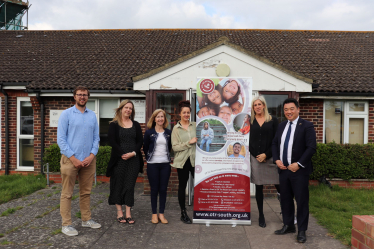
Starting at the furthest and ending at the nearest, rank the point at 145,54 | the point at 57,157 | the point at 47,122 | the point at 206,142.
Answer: the point at 145,54 → the point at 47,122 → the point at 57,157 → the point at 206,142

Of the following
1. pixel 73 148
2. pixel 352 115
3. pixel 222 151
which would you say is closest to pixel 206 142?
pixel 222 151

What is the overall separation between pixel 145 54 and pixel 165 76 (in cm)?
467

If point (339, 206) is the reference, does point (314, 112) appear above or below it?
above

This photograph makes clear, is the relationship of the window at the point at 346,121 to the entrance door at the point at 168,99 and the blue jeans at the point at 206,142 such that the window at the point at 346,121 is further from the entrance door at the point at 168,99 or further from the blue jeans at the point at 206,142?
the blue jeans at the point at 206,142

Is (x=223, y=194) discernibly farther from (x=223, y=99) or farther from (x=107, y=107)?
(x=107, y=107)

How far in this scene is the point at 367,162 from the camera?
7.66 m

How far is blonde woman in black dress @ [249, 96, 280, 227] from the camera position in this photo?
4.68 metres

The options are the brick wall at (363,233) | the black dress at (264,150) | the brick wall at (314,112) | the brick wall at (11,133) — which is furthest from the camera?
the brick wall at (11,133)

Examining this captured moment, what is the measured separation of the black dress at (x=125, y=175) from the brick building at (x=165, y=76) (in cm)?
197

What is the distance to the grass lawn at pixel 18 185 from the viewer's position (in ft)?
22.1

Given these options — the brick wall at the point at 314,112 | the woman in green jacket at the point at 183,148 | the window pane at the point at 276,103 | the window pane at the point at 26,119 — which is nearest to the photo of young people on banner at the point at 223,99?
the woman in green jacket at the point at 183,148

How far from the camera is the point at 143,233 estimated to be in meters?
4.38

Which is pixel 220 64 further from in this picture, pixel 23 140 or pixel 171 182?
pixel 23 140

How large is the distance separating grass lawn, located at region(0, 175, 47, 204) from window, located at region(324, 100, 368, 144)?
7857 millimetres
